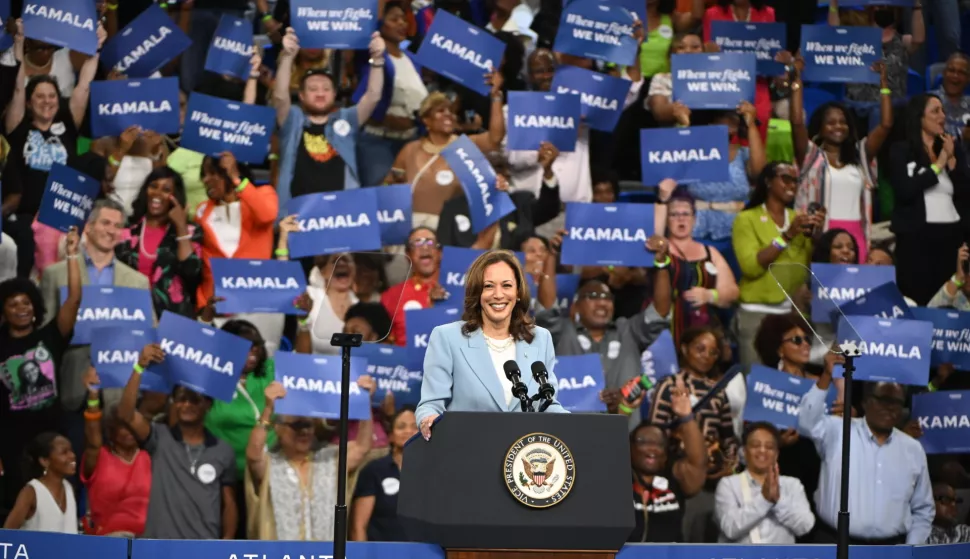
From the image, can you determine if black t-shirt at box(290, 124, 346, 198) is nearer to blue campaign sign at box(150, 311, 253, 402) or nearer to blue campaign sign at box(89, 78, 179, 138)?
blue campaign sign at box(89, 78, 179, 138)

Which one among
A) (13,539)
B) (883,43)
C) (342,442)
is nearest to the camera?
(342,442)

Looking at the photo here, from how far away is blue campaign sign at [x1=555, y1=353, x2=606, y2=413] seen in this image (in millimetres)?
6762

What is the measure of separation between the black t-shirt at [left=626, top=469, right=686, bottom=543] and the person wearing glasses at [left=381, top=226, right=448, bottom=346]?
131 cm

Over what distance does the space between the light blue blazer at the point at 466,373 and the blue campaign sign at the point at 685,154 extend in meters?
4.04

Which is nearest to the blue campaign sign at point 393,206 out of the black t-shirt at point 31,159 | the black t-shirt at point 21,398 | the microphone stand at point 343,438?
the black t-shirt at point 31,159

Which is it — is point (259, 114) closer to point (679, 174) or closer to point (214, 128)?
point (214, 128)

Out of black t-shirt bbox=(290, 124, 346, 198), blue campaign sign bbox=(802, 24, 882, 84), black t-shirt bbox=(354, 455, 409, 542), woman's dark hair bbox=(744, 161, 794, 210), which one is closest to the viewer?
black t-shirt bbox=(354, 455, 409, 542)

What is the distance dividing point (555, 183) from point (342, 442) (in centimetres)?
393

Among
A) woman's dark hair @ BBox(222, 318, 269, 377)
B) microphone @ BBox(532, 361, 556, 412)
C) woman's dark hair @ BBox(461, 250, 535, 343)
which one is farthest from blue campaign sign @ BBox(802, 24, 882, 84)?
microphone @ BBox(532, 361, 556, 412)

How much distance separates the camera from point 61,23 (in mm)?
7375

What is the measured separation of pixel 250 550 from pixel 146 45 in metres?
3.79

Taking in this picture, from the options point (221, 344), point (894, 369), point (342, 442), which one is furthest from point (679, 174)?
point (342, 442)

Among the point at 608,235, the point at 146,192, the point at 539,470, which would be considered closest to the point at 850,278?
the point at 608,235

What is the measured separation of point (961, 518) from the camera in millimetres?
7273
